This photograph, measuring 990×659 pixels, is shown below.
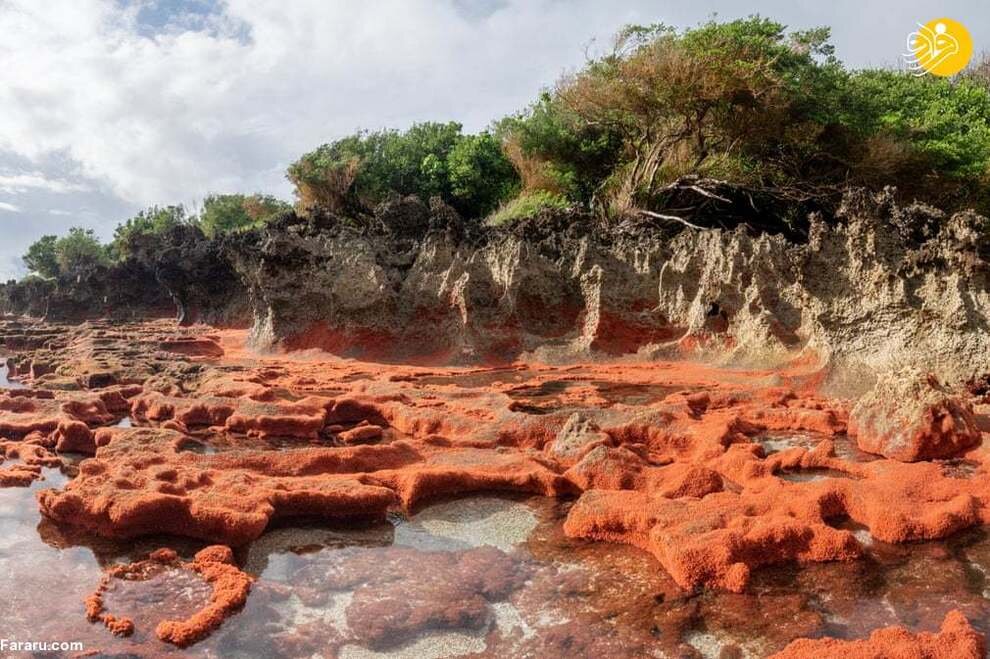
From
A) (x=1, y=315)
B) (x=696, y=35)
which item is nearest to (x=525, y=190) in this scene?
(x=696, y=35)

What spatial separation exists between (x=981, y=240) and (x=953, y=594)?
6638 mm

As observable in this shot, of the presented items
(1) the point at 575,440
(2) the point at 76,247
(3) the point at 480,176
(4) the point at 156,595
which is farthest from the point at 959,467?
(2) the point at 76,247

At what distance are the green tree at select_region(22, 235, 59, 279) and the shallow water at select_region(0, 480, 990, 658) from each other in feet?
116

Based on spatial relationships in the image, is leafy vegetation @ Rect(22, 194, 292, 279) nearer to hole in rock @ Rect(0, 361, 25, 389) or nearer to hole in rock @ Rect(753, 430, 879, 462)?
hole in rock @ Rect(0, 361, 25, 389)

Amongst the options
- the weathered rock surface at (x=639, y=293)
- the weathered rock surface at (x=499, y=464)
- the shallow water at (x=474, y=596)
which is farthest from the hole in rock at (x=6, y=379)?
the shallow water at (x=474, y=596)

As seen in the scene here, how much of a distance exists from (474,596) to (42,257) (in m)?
37.7

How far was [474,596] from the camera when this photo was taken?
11.9ft

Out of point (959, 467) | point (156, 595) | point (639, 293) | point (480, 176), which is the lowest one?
point (156, 595)

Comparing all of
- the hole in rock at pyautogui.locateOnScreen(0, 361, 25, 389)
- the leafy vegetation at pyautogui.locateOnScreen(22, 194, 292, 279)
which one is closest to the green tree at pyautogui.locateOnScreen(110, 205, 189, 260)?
the leafy vegetation at pyautogui.locateOnScreen(22, 194, 292, 279)

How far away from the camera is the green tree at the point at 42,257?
33.9 m

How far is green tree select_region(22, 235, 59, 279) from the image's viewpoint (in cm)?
3388

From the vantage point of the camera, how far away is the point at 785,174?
14.8 meters

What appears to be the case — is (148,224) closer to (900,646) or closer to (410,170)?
(410,170)

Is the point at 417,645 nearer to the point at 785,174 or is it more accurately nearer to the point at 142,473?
the point at 142,473
